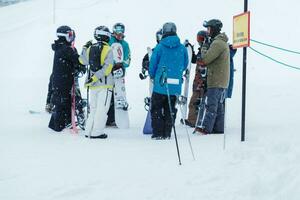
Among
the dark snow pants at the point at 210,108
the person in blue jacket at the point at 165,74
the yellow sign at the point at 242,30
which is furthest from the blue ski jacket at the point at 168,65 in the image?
the yellow sign at the point at 242,30

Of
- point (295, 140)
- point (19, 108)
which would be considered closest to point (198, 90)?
point (295, 140)

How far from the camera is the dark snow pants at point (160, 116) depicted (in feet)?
26.7

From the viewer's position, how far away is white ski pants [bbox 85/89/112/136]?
8.40m

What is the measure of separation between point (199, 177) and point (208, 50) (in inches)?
127

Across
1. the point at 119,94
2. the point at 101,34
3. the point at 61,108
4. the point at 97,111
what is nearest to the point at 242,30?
the point at 101,34

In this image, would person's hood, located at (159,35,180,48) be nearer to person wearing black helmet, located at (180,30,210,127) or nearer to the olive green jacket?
the olive green jacket

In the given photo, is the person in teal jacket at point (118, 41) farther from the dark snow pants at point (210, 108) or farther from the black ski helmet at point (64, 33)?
the dark snow pants at point (210, 108)

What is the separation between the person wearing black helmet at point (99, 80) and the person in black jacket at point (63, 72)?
58cm

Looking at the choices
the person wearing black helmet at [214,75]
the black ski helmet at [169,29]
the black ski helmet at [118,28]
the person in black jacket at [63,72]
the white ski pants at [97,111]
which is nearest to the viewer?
the black ski helmet at [169,29]

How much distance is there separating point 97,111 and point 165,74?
54.8 inches

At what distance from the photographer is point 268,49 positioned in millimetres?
21141

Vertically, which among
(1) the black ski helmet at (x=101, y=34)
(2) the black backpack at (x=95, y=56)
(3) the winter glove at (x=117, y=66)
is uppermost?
(1) the black ski helmet at (x=101, y=34)

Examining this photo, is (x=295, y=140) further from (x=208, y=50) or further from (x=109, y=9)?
(x=109, y=9)

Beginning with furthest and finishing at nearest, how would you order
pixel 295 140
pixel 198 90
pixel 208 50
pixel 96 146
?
pixel 198 90, pixel 208 50, pixel 96 146, pixel 295 140
